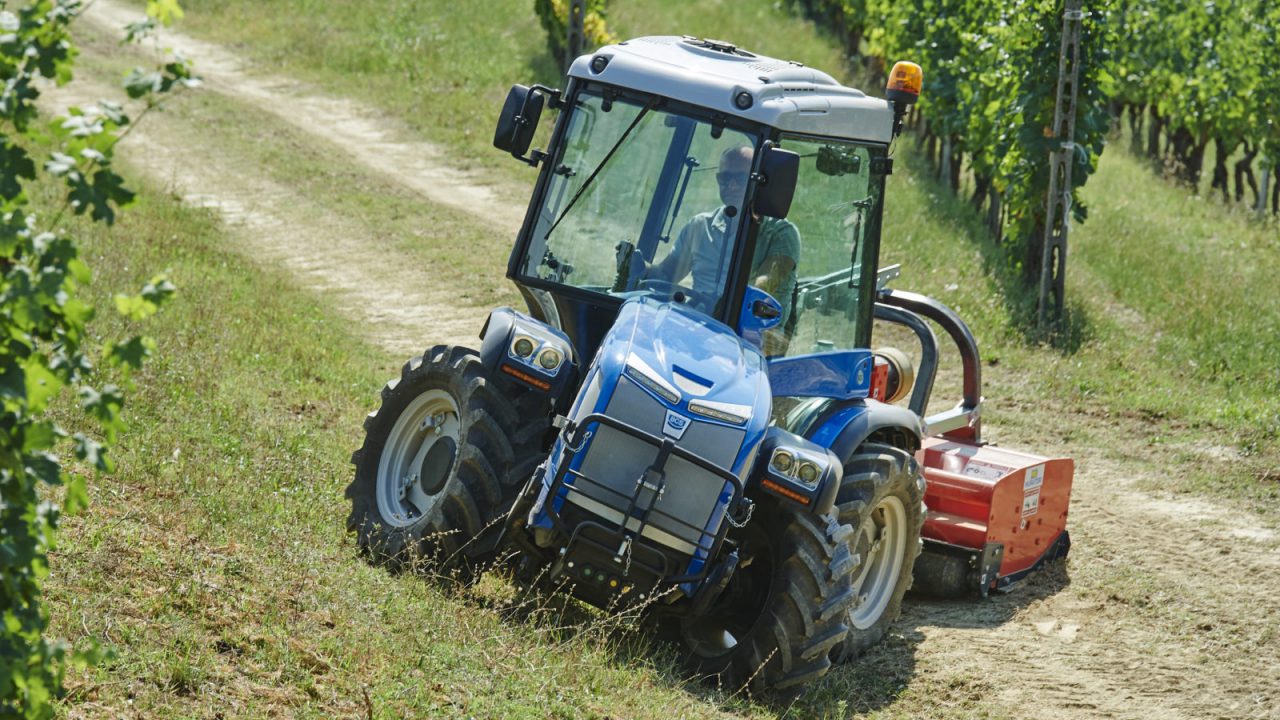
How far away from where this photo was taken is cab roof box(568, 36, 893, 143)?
6.32 m

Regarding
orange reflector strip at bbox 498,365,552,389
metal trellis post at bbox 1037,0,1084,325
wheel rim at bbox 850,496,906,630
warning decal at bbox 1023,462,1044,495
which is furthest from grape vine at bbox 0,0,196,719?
metal trellis post at bbox 1037,0,1084,325

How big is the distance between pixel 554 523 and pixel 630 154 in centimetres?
189

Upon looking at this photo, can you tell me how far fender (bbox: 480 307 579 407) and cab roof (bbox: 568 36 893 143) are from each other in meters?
1.26

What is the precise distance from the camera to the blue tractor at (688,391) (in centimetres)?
562

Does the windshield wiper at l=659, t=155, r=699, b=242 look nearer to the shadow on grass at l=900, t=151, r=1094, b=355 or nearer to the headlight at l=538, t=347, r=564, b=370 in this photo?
the headlight at l=538, t=347, r=564, b=370

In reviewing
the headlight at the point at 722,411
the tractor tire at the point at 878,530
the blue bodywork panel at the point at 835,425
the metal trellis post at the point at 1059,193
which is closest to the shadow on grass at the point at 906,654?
A: the tractor tire at the point at 878,530

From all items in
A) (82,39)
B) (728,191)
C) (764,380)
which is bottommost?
(82,39)

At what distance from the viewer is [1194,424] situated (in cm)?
1129

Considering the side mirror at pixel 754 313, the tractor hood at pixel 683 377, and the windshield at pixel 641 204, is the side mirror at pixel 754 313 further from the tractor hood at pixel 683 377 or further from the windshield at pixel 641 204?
the tractor hood at pixel 683 377

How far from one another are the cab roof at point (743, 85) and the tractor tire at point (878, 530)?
5.16 feet

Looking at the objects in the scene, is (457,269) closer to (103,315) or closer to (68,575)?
(103,315)

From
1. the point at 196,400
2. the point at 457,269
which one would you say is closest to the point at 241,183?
the point at 457,269

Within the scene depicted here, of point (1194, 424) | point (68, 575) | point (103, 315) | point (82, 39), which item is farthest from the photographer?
point (82, 39)

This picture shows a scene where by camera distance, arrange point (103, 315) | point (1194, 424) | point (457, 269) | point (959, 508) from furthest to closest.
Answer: point (457, 269)
point (1194, 424)
point (103, 315)
point (959, 508)
